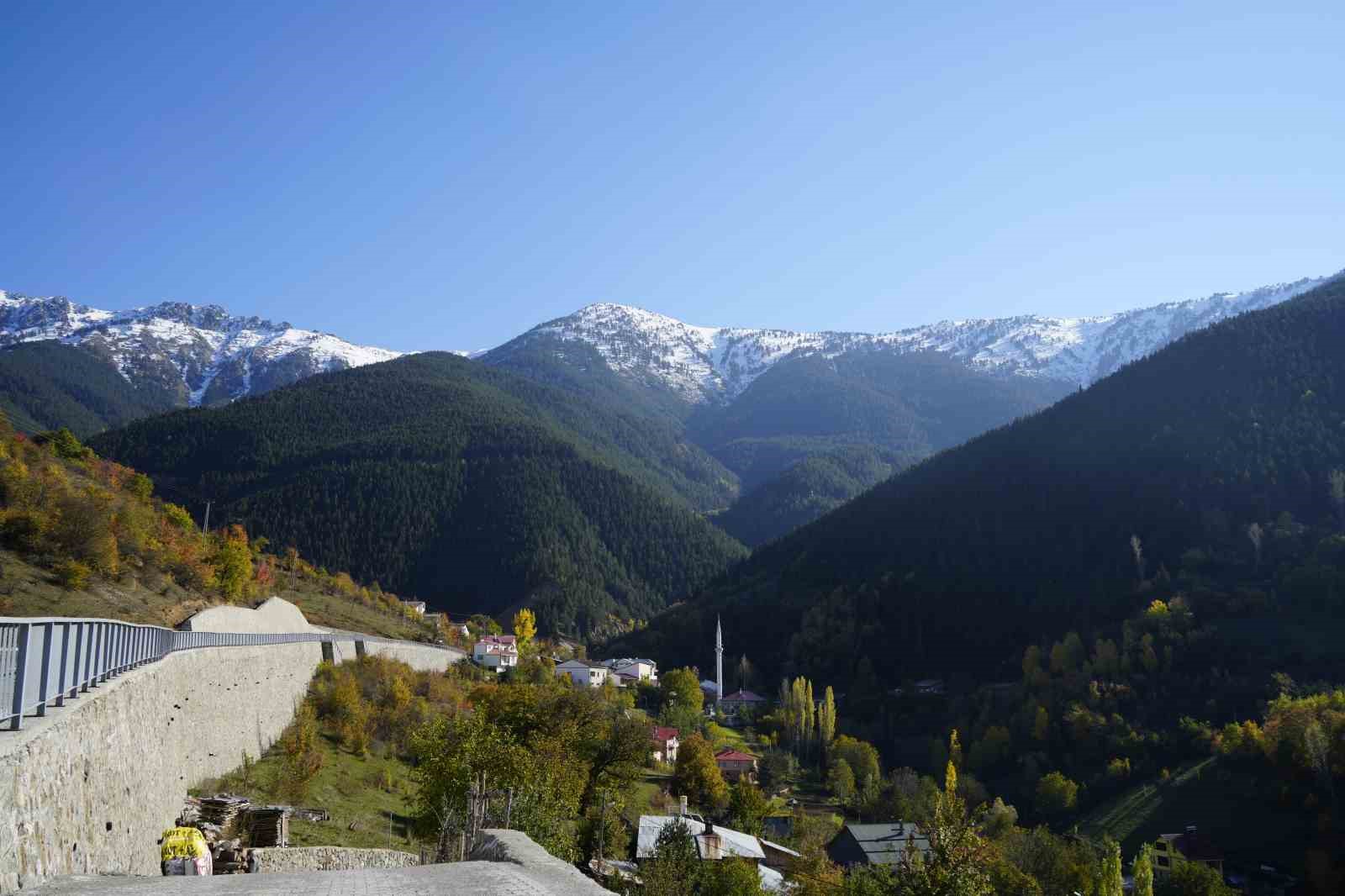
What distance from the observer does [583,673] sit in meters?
88.1

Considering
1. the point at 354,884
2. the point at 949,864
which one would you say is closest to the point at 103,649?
the point at 354,884

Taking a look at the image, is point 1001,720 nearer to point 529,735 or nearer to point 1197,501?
point 1197,501

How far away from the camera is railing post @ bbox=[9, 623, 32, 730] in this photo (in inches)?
326

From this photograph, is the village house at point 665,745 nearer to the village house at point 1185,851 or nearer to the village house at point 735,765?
the village house at point 735,765

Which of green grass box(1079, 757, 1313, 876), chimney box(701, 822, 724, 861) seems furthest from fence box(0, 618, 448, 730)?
green grass box(1079, 757, 1313, 876)

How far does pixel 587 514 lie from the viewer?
544 ft

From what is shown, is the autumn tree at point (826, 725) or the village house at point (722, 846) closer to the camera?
the village house at point (722, 846)

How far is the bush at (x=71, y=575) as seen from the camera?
31.0 m

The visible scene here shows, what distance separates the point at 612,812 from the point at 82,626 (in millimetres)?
30394

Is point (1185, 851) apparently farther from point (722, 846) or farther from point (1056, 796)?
point (722, 846)

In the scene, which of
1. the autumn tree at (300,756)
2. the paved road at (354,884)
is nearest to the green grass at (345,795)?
the autumn tree at (300,756)

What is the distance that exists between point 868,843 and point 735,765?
2117 cm

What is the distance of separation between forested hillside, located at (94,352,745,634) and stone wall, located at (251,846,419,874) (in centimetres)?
11146

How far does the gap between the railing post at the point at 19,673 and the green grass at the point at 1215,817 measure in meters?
60.8
